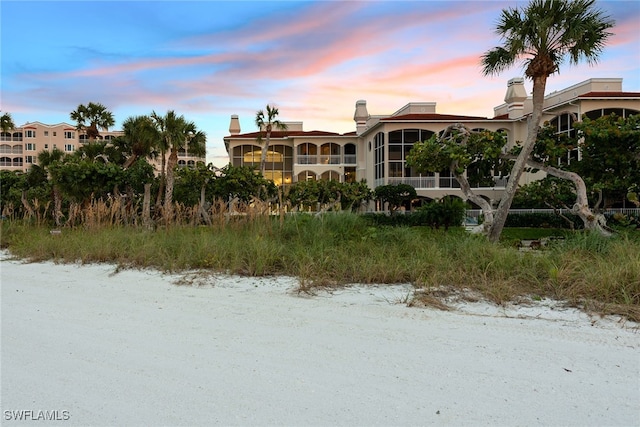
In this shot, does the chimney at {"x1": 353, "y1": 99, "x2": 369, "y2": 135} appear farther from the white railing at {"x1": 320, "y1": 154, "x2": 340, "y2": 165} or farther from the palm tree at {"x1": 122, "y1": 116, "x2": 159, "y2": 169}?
the palm tree at {"x1": 122, "y1": 116, "x2": 159, "y2": 169}

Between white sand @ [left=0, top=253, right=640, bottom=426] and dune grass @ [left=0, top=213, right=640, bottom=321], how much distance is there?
2.32 feet

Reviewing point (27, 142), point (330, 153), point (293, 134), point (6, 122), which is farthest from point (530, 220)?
point (27, 142)

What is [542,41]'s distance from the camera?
11492 mm

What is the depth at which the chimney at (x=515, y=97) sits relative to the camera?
35.6 m

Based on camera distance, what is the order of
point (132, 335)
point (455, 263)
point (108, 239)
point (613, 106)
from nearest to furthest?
point (132, 335) → point (455, 263) → point (108, 239) → point (613, 106)

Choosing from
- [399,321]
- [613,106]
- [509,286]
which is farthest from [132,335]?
[613,106]

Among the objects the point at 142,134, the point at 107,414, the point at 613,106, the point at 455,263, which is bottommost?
the point at 107,414

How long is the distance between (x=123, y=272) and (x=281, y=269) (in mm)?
2943

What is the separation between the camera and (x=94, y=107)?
3042 centimetres

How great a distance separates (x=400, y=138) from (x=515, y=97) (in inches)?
422

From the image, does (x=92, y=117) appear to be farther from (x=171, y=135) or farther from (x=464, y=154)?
(x=464, y=154)

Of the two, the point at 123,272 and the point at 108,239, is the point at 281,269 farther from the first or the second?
the point at 108,239

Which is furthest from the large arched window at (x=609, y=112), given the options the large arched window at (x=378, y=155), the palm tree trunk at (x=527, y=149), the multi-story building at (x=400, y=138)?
the palm tree trunk at (x=527, y=149)

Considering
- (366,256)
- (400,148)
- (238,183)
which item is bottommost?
(366,256)
